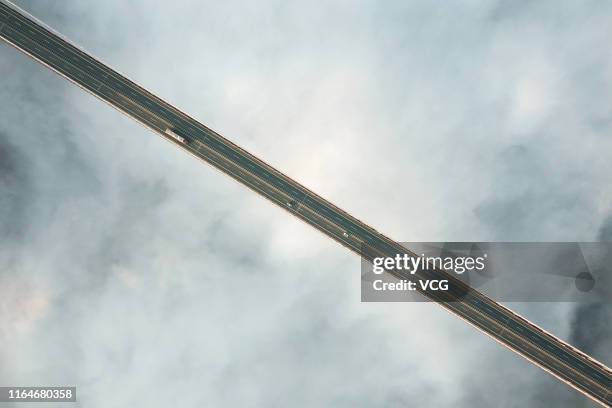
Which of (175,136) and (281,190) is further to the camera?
(281,190)

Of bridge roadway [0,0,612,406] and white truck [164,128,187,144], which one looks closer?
bridge roadway [0,0,612,406]

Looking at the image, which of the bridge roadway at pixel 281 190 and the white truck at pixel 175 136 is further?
the white truck at pixel 175 136

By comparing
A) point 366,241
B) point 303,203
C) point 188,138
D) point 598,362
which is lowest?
point 598,362

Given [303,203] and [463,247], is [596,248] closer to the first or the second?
[463,247]

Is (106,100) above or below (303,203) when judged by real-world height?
above

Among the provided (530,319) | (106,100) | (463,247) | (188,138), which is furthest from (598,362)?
(106,100)

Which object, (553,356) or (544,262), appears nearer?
(553,356)

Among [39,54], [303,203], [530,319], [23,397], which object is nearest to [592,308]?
[530,319]
